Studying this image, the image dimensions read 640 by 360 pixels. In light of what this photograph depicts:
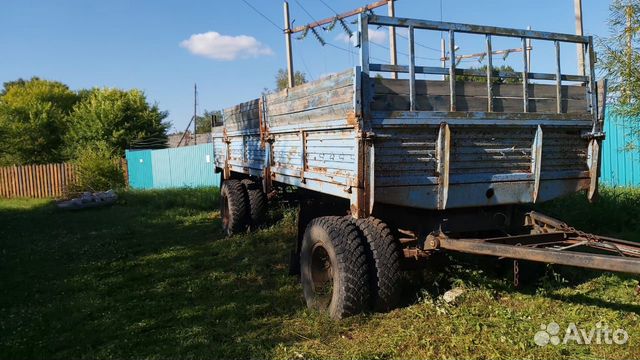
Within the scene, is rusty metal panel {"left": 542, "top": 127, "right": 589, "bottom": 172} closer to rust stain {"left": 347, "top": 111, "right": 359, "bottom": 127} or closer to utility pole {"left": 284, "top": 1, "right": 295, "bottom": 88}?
rust stain {"left": 347, "top": 111, "right": 359, "bottom": 127}

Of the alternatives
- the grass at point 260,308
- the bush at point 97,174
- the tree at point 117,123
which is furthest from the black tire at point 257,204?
the tree at point 117,123

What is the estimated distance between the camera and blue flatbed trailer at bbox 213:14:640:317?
4207 mm

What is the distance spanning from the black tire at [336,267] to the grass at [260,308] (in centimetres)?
14

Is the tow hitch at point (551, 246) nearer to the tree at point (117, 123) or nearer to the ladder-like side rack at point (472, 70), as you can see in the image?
the ladder-like side rack at point (472, 70)

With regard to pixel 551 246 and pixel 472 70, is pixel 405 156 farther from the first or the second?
pixel 551 246

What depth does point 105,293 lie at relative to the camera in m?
6.16

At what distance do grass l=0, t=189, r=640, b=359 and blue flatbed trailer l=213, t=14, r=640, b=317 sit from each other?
1.55ft

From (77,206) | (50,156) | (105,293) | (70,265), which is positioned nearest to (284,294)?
(105,293)

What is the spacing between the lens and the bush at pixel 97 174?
862 inches

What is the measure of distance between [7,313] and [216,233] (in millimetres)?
4545

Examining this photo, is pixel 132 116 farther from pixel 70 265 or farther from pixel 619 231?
pixel 619 231

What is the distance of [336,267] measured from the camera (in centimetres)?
441

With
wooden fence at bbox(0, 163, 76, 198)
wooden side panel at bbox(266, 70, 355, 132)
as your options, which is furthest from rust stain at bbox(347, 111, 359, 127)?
wooden fence at bbox(0, 163, 76, 198)

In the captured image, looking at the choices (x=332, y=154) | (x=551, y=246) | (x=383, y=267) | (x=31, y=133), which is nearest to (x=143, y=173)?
(x=31, y=133)
